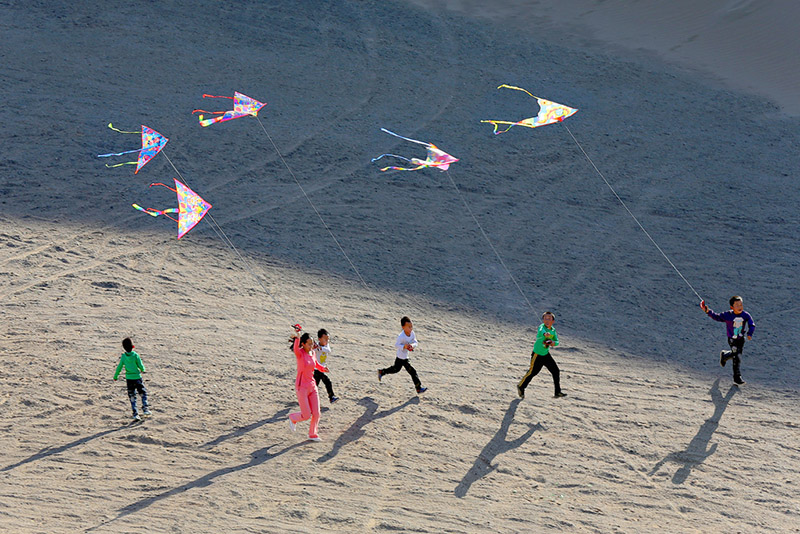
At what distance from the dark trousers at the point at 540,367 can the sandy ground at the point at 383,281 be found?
0.40 metres

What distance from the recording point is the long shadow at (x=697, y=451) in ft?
34.8

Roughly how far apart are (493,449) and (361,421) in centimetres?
185

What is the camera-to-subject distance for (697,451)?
11047 mm

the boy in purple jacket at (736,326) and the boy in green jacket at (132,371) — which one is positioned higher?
the boy in purple jacket at (736,326)

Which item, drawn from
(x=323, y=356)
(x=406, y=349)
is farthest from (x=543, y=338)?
(x=323, y=356)

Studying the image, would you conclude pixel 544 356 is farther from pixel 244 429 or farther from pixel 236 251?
pixel 236 251

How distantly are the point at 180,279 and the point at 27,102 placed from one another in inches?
372

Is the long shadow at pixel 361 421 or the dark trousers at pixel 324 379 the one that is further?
the dark trousers at pixel 324 379

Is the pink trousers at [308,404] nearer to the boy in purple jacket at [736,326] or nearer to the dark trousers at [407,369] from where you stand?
the dark trousers at [407,369]

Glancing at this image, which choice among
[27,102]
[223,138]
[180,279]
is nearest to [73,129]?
[27,102]

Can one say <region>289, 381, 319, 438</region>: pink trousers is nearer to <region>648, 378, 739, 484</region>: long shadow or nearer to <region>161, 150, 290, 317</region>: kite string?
<region>161, 150, 290, 317</region>: kite string

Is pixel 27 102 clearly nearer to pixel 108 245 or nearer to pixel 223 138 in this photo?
pixel 223 138

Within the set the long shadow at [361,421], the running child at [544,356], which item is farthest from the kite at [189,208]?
the running child at [544,356]

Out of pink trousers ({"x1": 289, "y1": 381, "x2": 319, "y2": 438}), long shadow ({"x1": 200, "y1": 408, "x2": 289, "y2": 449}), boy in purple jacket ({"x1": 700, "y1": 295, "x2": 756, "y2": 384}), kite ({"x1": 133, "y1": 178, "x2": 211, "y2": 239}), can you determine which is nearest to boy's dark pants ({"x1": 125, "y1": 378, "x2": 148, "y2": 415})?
long shadow ({"x1": 200, "y1": 408, "x2": 289, "y2": 449})
